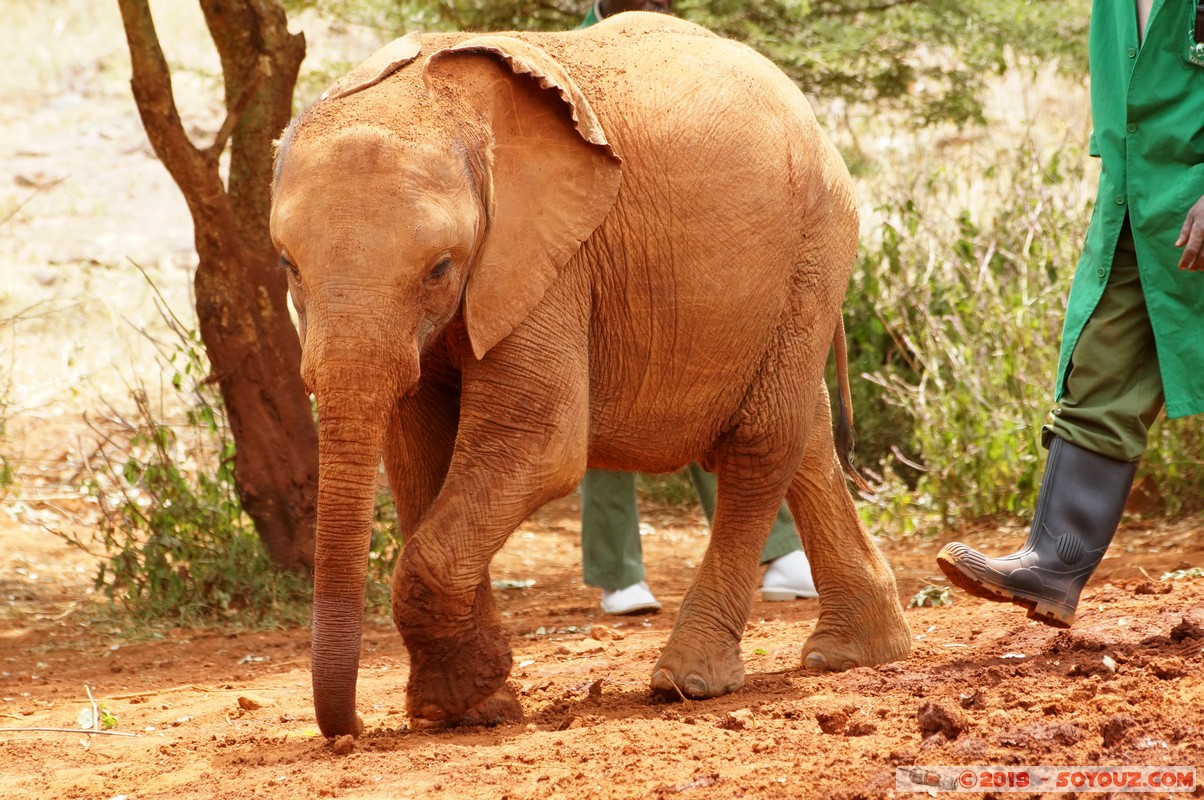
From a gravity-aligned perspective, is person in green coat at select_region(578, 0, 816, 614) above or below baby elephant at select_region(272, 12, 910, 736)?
below

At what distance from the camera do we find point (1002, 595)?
4.70 metres

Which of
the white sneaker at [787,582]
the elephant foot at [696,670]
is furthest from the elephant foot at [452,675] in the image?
the white sneaker at [787,582]

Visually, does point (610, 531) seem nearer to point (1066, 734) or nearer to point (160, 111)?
point (160, 111)

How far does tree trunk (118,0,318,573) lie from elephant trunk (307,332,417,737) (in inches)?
131

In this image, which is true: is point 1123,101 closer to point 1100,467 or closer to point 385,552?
point 1100,467

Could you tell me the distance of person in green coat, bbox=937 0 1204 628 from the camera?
4578mm

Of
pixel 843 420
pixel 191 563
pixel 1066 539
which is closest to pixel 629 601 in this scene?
pixel 843 420

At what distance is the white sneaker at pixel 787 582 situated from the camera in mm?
7211

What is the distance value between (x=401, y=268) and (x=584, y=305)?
29.4 inches

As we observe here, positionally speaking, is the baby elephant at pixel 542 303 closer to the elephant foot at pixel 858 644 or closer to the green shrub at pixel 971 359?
the elephant foot at pixel 858 644

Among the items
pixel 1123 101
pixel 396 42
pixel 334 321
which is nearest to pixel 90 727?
pixel 334 321

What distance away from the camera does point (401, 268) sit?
3844 mm

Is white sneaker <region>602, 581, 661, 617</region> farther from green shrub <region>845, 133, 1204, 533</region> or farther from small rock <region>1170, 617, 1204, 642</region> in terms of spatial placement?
small rock <region>1170, 617, 1204, 642</region>

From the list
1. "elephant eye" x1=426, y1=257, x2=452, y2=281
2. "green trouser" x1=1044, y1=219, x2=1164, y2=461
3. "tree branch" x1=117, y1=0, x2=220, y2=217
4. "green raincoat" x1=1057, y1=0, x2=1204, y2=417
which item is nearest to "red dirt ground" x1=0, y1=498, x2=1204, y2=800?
"green trouser" x1=1044, y1=219, x2=1164, y2=461
